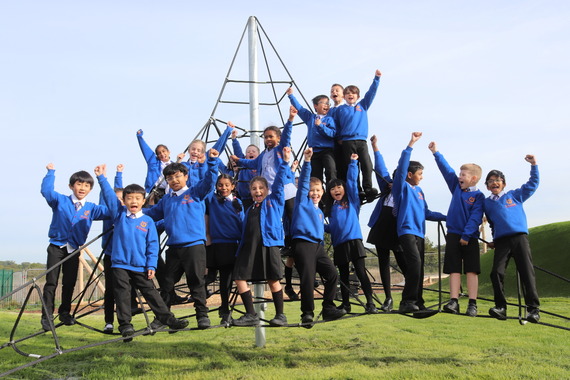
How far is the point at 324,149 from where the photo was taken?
7863mm

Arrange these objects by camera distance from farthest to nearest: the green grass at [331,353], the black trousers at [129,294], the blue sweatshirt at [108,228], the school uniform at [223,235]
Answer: the green grass at [331,353]
the school uniform at [223,235]
the blue sweatshirt at [108,228]
the black trousers at [129,294]

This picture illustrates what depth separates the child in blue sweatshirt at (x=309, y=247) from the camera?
639cm

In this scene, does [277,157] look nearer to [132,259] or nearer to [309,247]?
[309,247]

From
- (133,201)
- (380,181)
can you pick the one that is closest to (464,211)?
(380,181)

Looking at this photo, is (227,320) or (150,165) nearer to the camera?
(227,320)

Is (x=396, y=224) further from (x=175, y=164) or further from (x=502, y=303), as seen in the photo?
(x=175, y=164)

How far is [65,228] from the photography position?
21.6ft

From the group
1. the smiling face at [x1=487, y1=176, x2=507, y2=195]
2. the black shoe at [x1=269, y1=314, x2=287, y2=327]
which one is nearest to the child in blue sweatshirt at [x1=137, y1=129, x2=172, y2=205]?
the black shoe at [x1=269, y1=314, x2=287, y2=327]

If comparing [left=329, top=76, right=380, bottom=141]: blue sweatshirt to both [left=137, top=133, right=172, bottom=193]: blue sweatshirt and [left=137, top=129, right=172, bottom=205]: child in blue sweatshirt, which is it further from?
[left=137, top=133, right=172, bottom=193]: blue sweatshirt

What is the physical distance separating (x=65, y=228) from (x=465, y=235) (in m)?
4.69

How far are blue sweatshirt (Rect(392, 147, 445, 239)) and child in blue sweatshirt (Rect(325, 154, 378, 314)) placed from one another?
52 cm

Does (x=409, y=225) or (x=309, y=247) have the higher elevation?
(x=409, y=225)

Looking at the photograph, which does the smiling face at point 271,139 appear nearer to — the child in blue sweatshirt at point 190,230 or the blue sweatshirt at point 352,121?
the blue sweatshirt at point 352,121

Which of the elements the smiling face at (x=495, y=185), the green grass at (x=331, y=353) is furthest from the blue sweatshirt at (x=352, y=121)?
the green grass at (x=331, y=353)
